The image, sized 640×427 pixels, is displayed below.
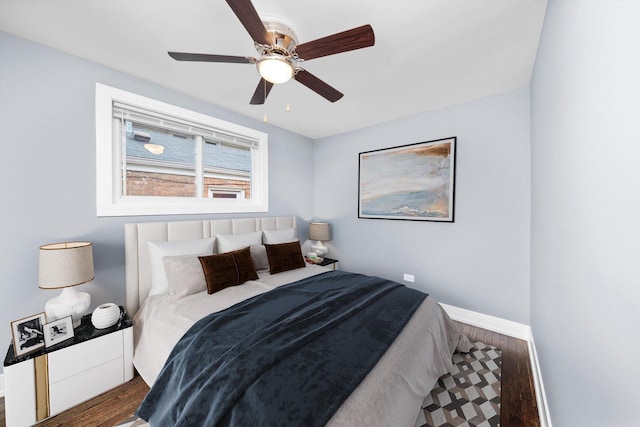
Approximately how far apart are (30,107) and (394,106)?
3358 mm

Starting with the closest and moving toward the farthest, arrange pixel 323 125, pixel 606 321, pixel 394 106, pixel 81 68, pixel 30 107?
pixel 606 321
pixel 30 107
pixel 81 68
pixel 394 106
pixel 323 125

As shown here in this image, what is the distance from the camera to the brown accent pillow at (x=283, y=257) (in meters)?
2.66

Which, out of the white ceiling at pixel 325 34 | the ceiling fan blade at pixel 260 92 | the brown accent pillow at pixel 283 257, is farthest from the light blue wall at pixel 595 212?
the brown accent pillow at pixel 283 257

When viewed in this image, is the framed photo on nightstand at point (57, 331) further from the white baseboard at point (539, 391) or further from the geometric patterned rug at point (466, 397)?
the white baseboard at point (539, 391)

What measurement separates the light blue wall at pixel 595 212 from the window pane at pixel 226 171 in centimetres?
316

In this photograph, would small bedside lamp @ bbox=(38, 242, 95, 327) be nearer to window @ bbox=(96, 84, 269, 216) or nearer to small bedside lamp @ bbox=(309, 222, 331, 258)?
window @ bbox=(96, 84, 269, 216)

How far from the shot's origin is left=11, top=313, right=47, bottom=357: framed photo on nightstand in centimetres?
149

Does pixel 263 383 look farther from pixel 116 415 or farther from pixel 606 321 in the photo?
pixel 116 415

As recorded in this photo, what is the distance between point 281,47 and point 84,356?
8.26 ft

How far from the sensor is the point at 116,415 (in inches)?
62.1

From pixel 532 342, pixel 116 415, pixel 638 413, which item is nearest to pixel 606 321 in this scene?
pixel 638 413

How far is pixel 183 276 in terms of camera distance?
6.66ft

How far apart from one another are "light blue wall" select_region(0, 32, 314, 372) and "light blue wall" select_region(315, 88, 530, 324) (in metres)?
3.09

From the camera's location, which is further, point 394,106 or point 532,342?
point 394,106
